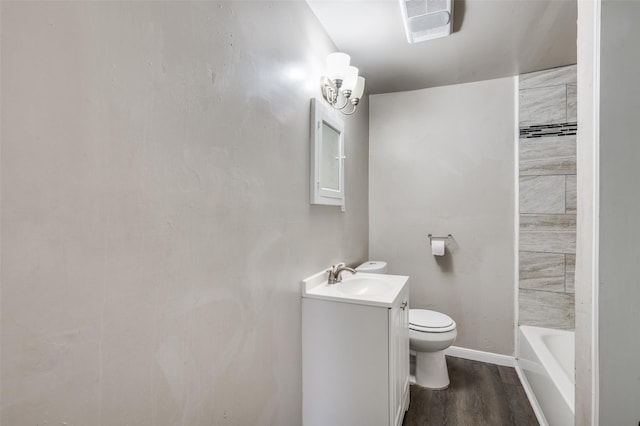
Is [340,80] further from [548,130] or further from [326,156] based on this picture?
[548,130]

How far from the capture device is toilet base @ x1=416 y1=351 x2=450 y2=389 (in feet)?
7.41

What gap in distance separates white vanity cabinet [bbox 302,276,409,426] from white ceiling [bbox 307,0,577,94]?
1.63 m

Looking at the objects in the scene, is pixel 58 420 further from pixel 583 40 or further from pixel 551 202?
pixel 551 202

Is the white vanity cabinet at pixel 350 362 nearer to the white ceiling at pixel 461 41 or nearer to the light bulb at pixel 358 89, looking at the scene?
the light bulb at pixel 358 89

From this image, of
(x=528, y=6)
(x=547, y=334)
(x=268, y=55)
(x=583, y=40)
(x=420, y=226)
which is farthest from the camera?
(x=420, y=226)

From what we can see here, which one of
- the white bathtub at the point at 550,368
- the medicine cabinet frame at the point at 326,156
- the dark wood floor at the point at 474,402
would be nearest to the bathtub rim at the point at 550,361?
the white bathtub at the point at 550,368

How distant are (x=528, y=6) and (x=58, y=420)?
8.54ft

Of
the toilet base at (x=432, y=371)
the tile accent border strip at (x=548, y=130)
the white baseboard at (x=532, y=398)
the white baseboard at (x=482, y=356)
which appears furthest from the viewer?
the white baseboard at (x=482, y=356)

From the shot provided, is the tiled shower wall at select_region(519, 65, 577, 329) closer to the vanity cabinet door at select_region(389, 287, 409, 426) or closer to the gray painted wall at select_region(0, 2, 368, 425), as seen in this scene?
the vanity cabinet door at select_region(389, 287, 409, 426)

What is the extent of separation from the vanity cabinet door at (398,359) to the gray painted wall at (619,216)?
0.82 m

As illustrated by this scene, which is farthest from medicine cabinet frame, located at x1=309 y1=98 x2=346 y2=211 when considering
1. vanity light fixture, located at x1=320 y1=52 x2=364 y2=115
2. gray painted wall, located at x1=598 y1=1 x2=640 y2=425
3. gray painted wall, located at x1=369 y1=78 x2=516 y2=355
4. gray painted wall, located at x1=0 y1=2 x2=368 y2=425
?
gray painted wall, located at x1=598 y1=1 x2=640 y2=425

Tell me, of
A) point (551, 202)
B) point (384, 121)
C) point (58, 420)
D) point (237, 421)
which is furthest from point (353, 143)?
point (58, 420)

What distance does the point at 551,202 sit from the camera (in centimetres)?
245

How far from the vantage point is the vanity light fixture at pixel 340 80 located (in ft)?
5.92
